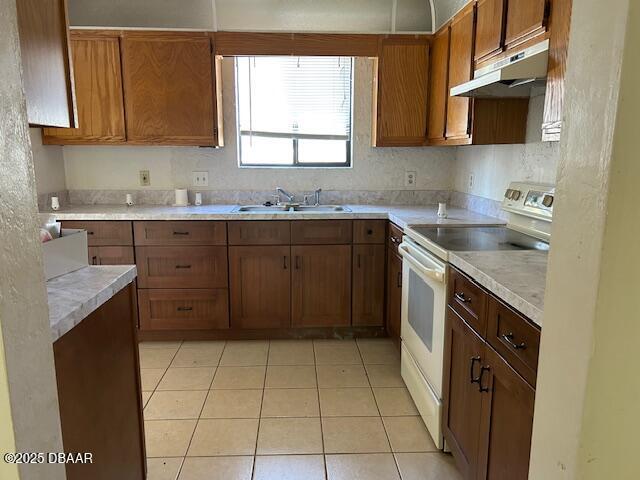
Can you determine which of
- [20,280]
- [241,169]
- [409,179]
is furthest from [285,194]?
[20,280]

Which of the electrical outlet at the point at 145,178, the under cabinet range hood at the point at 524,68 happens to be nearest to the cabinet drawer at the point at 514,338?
the under cabinet range hood at the point at 524,68

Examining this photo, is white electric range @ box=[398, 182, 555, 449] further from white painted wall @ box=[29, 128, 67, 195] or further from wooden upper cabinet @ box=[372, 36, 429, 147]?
white painted wall @ box=[29, 128, 67, 195]

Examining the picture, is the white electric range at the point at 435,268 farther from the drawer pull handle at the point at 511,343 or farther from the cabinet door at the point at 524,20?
the cabinet door at the point at 524,20

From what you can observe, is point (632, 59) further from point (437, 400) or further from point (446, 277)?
point (437, 400)

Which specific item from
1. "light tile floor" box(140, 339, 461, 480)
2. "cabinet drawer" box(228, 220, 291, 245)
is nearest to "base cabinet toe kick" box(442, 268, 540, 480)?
"light tile floor" box(140, 339, 461, 480)

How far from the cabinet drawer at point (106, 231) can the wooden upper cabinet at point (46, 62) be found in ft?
5.84

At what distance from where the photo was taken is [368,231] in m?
3.12

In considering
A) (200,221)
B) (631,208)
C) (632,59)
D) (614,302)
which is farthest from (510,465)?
(200,221)

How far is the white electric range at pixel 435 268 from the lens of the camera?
1.98 m

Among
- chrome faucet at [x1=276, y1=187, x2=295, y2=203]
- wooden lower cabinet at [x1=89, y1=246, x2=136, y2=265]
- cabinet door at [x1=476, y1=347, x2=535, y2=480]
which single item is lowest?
Answer: cabinet door at [x1=476, y1=347, x2=535, y2=480]

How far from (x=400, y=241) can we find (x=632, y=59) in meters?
2.21

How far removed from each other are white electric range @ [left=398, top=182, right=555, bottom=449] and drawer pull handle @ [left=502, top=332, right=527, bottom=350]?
538 mm

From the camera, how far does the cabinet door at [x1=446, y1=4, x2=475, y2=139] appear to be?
251 centimetres

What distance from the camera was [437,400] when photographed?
2002 millimetres
